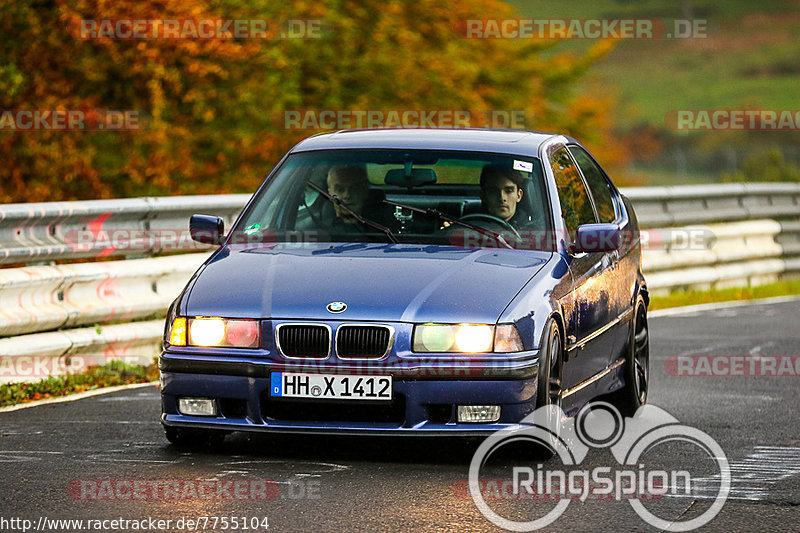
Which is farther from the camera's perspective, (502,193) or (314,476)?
(502,193)

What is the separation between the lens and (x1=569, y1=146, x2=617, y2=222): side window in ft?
31.2

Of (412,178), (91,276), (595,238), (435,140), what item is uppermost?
(435,140)

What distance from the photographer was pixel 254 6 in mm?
29266

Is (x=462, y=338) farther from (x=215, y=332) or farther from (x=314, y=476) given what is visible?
(x=215, y=332)

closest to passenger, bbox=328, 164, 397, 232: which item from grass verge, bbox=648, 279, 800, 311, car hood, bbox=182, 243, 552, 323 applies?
car hood, bbox=182, 243, 552, 323

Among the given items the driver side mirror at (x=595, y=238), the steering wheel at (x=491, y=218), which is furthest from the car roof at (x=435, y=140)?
the driver side mirror at (x=595, y=238)

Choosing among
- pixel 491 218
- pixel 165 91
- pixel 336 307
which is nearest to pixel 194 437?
pixel 336 307

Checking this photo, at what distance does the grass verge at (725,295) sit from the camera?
17.3 metres

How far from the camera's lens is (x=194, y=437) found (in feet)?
25.4

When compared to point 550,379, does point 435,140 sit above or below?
above

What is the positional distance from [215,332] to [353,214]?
1.30 meters

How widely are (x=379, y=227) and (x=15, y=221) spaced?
303 centimetres

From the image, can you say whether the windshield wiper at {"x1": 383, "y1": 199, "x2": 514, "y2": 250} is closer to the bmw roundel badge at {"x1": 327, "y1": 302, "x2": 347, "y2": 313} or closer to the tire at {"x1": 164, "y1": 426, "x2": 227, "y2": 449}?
the bmw roundel badge at {"x1": 327, "y1": 302, "x2": 347, "y2": 313}

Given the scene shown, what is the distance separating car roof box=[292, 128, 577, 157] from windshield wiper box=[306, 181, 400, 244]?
307 millimetres
